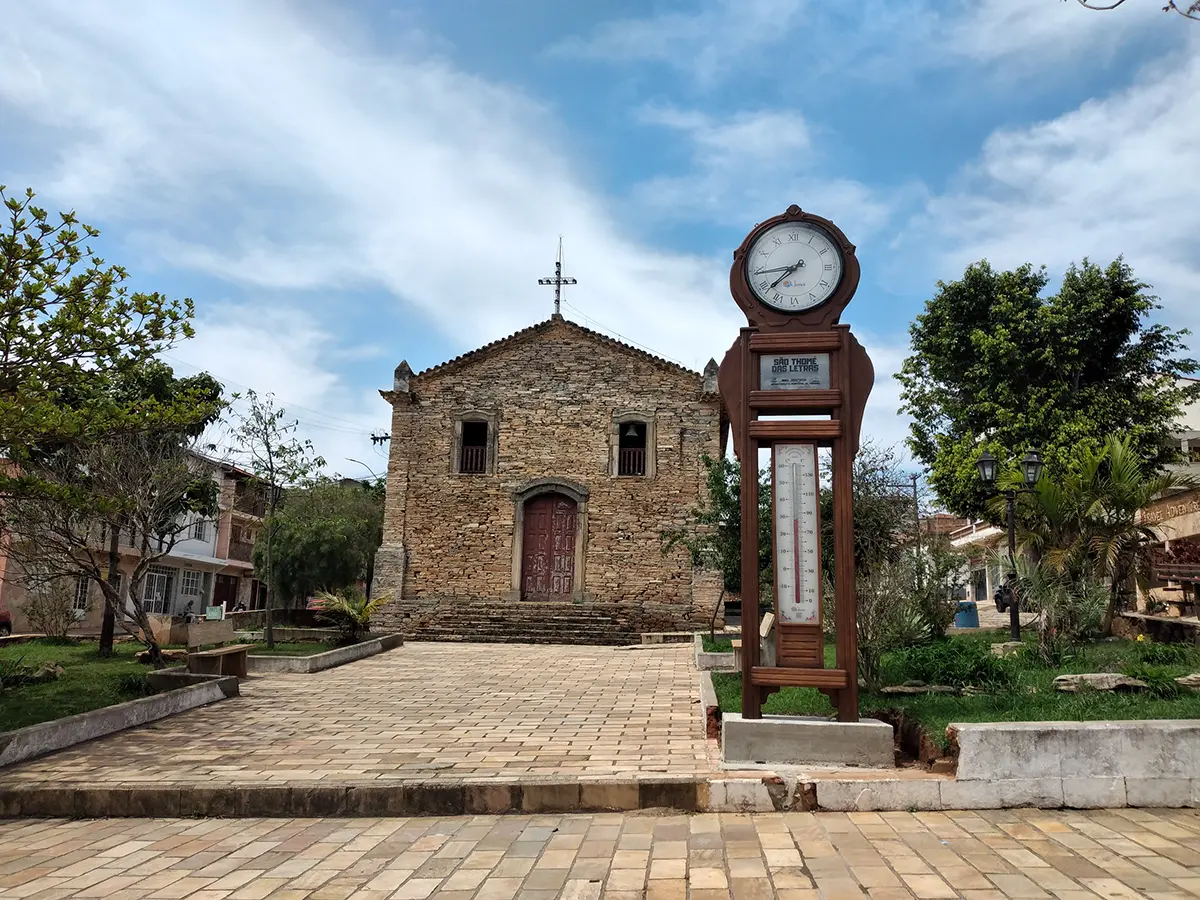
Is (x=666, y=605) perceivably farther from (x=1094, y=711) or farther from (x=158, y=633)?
(x=1094, y=711)

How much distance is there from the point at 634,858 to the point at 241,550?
36347 mm

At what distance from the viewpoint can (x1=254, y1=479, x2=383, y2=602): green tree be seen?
2362 centimetres

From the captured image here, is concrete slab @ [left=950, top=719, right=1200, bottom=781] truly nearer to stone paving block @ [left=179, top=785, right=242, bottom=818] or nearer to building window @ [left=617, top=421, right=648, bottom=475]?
stone paving block @ [left=179, top=785, right=242, bottom=818]

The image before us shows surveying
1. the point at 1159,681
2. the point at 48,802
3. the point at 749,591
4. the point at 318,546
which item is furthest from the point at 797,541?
the point at 318,546

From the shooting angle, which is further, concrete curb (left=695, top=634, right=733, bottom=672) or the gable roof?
the gable roof

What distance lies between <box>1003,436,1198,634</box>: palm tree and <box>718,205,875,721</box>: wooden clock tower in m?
6.20

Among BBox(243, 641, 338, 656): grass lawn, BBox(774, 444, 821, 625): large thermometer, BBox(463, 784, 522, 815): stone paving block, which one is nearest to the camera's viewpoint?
BBox(463, 784, 522, 815): stone paving block

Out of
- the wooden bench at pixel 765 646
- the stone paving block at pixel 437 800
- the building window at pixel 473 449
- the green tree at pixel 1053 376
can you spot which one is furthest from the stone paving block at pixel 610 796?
the building window at pixel 473 449

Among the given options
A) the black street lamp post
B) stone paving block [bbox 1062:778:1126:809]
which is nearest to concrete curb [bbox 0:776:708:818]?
stone paving block [bbox 1062:778:1126:809]

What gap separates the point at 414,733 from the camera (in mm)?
7484

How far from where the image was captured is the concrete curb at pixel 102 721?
6.82 meters

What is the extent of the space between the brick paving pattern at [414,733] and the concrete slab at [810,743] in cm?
34

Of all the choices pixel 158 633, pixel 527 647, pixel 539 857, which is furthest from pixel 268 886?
pixel 158 633

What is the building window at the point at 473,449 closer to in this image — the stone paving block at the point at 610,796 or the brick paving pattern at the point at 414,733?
the brick paving pattern at the point at 414,733
